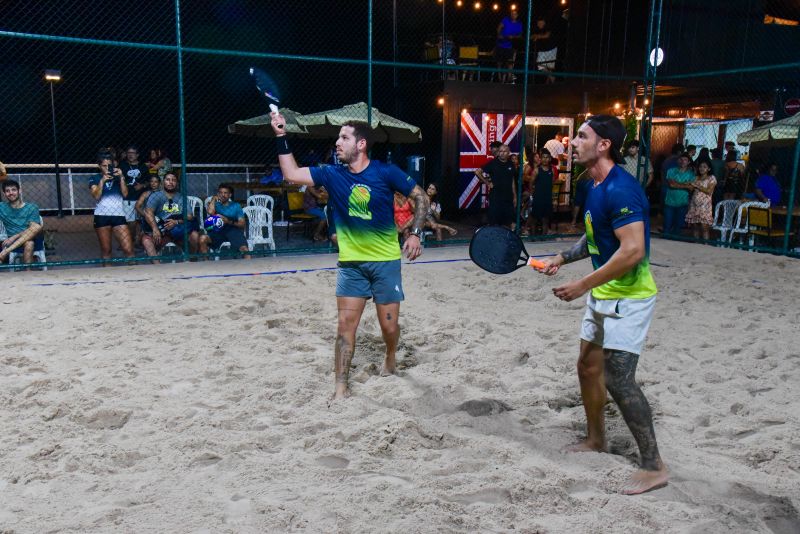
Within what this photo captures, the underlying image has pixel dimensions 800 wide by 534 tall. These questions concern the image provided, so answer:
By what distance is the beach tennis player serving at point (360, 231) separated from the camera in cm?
446

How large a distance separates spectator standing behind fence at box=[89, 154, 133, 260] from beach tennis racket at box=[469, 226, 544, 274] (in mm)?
6466

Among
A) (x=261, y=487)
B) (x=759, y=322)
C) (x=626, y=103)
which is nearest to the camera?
(x=261, y=487)

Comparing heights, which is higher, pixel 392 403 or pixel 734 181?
pixel 734 181

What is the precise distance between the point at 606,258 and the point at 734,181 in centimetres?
1230

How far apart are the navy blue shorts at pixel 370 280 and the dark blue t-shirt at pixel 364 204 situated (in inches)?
1.9

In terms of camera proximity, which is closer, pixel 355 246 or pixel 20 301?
pixel 355 246

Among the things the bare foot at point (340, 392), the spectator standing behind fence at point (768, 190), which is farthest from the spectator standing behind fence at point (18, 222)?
the spectator standing behind fence at point (768, 190)

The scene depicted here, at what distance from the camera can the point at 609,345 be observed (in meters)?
3.23

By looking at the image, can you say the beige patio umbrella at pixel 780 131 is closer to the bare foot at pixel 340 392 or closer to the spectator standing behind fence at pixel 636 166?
the spectator standing behind fence at pixel 636 166

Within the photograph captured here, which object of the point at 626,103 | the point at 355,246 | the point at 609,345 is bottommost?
the point at 609,345

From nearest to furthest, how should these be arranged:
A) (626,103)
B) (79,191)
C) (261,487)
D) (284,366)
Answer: (261,487)
(284,366)
(79,191)
(626,103)

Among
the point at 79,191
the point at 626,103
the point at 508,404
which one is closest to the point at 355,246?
the point at 508,404

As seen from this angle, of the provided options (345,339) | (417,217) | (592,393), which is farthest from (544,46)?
(592,393)

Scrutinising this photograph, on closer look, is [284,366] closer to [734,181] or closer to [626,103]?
[734,181]
